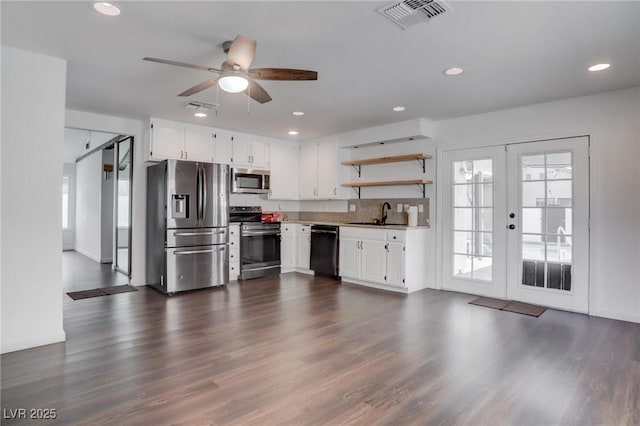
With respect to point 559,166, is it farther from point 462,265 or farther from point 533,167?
point 462,265

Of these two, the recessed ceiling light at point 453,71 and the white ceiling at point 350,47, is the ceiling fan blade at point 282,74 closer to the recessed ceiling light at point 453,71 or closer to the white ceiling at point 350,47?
the white ceiling at point 350,47

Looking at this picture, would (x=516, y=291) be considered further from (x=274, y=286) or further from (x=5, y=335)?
(x=5, y=335)

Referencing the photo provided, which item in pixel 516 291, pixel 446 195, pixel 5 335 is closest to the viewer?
pixel 5 335

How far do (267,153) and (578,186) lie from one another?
4.58 meters

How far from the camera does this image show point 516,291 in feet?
14.9

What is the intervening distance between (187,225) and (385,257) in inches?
110

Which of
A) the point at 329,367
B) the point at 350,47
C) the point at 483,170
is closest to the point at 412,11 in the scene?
the point at 350,47

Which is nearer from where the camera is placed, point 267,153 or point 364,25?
point 364,25

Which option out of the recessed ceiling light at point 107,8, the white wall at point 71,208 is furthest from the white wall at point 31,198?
the white wall at point 71,208

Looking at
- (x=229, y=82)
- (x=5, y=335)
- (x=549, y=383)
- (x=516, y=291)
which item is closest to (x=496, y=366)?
(x=549, y=383)

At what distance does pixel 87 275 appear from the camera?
6285mm

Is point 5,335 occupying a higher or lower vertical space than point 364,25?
lower

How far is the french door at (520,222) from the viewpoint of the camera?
4.12 meters

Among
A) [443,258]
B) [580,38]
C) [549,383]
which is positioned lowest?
[549,383]
